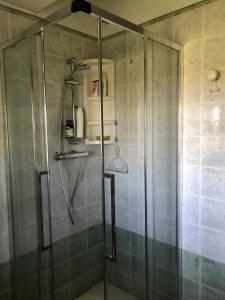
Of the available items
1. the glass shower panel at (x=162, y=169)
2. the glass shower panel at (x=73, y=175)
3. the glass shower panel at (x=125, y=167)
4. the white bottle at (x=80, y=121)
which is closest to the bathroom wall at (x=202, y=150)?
the glass shower panel at (x=162, y=169)

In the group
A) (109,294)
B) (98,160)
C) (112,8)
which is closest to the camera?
(109,294)

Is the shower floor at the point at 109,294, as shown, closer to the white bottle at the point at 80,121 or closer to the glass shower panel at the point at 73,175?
the glass shower panel at the point at 73,175

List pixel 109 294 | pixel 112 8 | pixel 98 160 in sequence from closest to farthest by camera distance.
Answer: pixel 109 294 → pixel 98 160 → pixel 112 8

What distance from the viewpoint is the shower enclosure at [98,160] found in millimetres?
1617

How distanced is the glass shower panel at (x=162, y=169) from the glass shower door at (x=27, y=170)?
75 cm

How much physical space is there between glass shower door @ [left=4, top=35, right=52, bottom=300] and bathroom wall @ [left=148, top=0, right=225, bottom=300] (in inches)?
39.9

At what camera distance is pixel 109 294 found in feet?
5.27

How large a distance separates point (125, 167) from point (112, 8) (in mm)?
1292

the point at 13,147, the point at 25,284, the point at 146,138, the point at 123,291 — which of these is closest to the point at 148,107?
the point at 146,138

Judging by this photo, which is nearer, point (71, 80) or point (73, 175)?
point (71, 80)

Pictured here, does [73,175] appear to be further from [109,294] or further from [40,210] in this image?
[109,294]

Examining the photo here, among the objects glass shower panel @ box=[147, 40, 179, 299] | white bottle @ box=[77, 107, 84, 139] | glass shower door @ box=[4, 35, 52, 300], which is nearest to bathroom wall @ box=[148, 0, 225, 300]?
glass shower panel @ box=[147, 40, 179, 299]

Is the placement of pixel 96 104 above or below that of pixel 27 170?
above

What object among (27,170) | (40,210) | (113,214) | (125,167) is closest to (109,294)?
(113,214)
